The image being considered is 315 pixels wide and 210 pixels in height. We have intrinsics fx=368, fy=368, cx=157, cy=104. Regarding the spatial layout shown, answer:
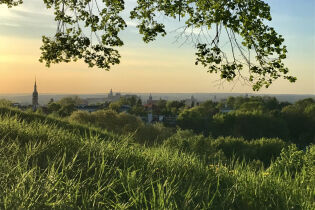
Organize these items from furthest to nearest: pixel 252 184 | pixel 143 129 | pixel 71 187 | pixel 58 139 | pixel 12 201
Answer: pixel 143 129 → pixel 58 139 → pixel 252 184 → pixel 71 187 → pixel 12 201

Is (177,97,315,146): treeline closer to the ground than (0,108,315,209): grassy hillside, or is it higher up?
closer to the ground

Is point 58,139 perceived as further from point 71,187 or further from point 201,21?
point 201,21

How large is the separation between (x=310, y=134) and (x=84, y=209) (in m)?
73.5

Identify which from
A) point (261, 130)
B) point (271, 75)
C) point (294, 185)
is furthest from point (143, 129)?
point (261, 130)

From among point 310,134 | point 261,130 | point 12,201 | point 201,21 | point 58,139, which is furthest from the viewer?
point 310,134

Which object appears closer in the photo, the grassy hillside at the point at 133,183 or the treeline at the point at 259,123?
the grassy hillside at the point at 133,183

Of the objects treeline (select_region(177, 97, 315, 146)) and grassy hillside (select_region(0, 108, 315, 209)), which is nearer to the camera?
grassy hillside (select_region(0, 108, 315, 209))

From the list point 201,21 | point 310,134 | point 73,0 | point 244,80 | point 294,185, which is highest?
point 73,0

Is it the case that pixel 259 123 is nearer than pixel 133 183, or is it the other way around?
pixel 133 183

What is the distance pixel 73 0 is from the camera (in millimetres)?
13539

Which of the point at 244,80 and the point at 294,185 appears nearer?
the point at 294,185

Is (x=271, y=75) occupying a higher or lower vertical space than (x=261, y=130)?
higher

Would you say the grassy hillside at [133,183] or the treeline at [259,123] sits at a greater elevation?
the grassy hillside at [133,183]

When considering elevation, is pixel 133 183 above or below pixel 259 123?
above
